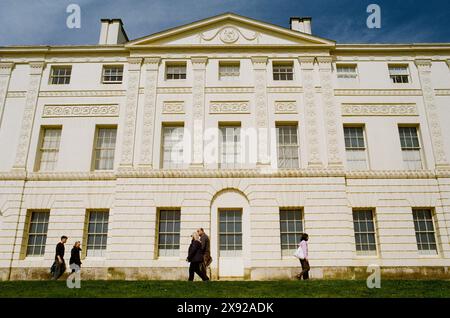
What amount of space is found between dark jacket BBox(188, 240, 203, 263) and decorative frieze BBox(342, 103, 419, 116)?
10848 millimetres

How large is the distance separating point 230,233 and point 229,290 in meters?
6.46

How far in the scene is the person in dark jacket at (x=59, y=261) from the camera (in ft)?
51.1

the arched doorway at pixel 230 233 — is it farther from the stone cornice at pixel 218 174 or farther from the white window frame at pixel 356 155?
the white window frame at pixel 356 155

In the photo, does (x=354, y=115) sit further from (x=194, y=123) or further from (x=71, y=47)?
(x=71, y=47)

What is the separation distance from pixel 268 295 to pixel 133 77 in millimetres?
14388

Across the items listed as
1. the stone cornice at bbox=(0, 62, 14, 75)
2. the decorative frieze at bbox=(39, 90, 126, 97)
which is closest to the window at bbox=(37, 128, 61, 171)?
the decorative frieze at bbox=(39, 90, 126, 97)

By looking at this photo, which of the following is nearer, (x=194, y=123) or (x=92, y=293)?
(x=92, y=293)

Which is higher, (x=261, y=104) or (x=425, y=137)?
(x=261, y=104)

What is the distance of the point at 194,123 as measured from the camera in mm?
19094

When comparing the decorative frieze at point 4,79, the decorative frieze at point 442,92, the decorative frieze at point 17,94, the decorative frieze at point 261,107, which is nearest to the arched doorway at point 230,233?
the decorative frieze at point 261,107

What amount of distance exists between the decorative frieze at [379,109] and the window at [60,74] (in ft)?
51.4

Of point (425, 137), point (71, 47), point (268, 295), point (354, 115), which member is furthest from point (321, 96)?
point (71, 47)

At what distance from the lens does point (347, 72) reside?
20.6 meters

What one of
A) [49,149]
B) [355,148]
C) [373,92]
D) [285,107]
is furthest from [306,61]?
[49,149]
